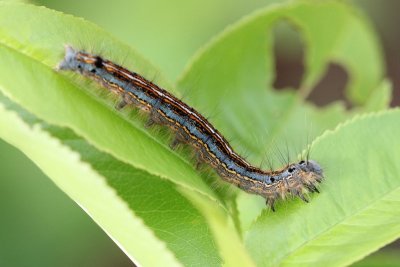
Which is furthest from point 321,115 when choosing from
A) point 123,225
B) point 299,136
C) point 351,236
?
point 123,225

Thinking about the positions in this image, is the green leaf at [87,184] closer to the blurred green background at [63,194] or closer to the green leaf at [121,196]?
the green leaf at [121,196]

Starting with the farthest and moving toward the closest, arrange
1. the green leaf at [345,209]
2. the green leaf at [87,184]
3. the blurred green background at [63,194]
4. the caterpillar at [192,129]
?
the blurred green background at [63,194] → the caterpillar at [192,129] → the green leaf at [345,209] → the green leaf at [87,184]

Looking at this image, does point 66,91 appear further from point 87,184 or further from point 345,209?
point 345,209

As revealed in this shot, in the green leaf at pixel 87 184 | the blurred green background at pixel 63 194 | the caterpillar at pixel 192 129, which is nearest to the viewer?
the green leaf at pixel 87 184

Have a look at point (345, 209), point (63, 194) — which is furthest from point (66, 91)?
point (63, 194)

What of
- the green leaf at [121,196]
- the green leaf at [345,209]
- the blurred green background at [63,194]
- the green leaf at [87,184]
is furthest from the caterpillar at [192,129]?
the blurred green background at [63,194]

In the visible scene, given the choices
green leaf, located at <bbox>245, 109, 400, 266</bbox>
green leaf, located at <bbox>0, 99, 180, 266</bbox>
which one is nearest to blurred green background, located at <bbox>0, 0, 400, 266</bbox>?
green leaf, located at <bbox>245, 109, 400, 266</bbox>

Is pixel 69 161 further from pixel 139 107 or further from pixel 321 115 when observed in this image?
pixel 321 115

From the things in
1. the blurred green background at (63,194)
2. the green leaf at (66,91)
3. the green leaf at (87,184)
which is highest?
the blurred green background at (63,194)
